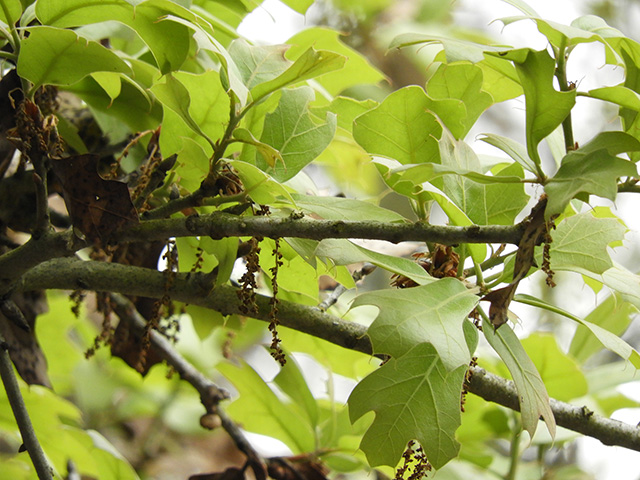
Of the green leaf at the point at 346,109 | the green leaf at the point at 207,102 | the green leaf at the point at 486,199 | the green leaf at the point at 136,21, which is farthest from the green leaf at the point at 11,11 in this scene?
the green leaf at the point at 486,199

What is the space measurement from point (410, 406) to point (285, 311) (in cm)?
14

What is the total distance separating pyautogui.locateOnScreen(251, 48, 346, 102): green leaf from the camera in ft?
1.44

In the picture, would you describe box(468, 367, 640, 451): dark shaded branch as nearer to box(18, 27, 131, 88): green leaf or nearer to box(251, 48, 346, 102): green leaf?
box(251, 48, 346, 102): green leaf

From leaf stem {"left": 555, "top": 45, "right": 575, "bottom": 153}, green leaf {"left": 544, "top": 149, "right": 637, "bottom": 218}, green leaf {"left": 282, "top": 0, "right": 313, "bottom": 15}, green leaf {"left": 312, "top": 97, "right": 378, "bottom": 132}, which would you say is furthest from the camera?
green leaf {"left": 282, "top": 0, "right": 313, "bottom": 15}

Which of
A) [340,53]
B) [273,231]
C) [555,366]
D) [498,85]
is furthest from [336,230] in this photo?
[555,366]

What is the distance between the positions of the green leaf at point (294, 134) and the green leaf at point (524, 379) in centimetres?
19

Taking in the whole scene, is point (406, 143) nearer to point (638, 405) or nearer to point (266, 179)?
point (266, 179)

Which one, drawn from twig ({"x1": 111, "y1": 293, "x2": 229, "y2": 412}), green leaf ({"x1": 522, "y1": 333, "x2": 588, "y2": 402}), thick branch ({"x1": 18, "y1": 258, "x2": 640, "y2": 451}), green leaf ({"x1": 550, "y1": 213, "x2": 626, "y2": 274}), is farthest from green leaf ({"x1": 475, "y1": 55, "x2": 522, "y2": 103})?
twig ({"x1": 111, "y1": 293, "x2": 229, "y2": 412})

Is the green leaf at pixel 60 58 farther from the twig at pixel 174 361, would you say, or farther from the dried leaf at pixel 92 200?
the twig at pixel 174 361

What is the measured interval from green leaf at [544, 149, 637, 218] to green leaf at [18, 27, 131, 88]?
339 mm

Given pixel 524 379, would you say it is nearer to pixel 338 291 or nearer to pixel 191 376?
pixel 338 291

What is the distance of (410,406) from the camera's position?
466mm

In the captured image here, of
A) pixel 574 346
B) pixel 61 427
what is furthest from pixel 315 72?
pixel 574 346

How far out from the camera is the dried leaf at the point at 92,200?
1.47 feet
